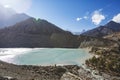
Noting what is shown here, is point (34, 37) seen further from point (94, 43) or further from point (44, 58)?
point (44, 58)

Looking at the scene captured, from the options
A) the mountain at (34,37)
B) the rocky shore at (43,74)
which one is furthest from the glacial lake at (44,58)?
the mountain at (34,37)

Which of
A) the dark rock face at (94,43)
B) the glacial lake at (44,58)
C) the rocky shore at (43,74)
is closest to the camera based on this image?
the rocky shore at (43,74)

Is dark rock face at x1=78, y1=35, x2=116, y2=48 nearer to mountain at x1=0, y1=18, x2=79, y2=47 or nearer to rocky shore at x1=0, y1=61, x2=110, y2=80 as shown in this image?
mountain at x1=0, y1=18, x2=79, y2=47

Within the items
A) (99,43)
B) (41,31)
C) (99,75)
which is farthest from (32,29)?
(99,75)

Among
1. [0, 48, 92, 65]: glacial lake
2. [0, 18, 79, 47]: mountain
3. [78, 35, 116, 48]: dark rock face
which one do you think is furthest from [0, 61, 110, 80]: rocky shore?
[0, 18, 79, 47]: mountain

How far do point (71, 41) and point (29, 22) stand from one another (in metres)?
29.4

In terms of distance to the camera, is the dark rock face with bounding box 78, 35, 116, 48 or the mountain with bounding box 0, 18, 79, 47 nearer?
the dark rock face with bounding box 78, 35, 116, 48

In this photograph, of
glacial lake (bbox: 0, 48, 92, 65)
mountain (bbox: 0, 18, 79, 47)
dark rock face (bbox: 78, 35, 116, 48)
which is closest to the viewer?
glacial lake (bbox: 0, 48, 92, 65)

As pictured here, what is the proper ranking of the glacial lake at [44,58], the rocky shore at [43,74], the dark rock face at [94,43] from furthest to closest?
the dark rock face at [94,43] < the glacial lake at [44,58] < the rocky shore at [43,74]

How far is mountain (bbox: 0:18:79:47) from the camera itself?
83.9 meters

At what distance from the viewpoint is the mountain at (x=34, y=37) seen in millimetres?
83938

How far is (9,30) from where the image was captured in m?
93.2

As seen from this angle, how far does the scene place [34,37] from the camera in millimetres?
90625

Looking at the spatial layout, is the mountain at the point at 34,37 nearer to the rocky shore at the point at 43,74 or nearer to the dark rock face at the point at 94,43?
the dark rock face at the point at 94,43
